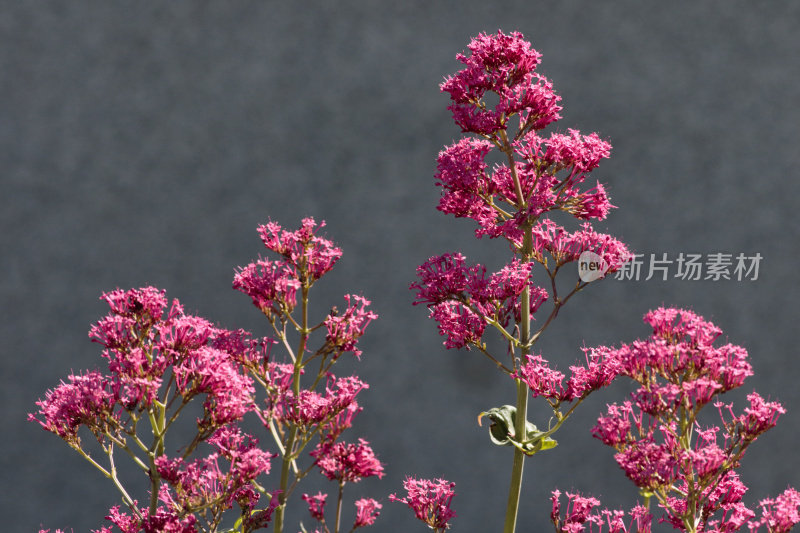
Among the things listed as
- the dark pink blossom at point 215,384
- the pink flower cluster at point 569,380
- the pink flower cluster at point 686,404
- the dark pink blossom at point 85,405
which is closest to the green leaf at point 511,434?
the pink flower cluster at point 569,380

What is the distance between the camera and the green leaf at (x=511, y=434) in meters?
2.56

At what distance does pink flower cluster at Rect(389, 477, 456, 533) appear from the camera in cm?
254

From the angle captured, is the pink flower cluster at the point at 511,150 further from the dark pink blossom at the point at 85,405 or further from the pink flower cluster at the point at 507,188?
the dark pink blossom at the point at 85,405

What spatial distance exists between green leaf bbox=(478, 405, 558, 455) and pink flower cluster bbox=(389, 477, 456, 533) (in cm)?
20

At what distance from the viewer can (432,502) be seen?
256 centimetres

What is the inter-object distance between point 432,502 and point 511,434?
306 millimetres

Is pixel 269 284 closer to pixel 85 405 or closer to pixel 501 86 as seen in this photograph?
pixel 85 405

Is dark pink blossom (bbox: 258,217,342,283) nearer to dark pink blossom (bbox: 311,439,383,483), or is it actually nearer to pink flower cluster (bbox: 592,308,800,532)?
dark pink blossom (bbox: 311,439,383,483)

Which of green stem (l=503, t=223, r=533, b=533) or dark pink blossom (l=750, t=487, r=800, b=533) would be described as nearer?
dark pink blossom (l=750, t=487, r=800, b=533)

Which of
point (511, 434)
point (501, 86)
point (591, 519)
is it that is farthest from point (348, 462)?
point (501, 86)

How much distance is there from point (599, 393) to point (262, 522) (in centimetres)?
240

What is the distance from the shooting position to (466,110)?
97.7 inches

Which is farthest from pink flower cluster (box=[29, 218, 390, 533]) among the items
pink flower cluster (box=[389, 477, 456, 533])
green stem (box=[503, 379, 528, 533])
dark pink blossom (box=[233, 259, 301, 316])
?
green stem (box=[503, 379, 528, 533])

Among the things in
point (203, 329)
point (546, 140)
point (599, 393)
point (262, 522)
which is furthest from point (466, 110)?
point (599, 393)
